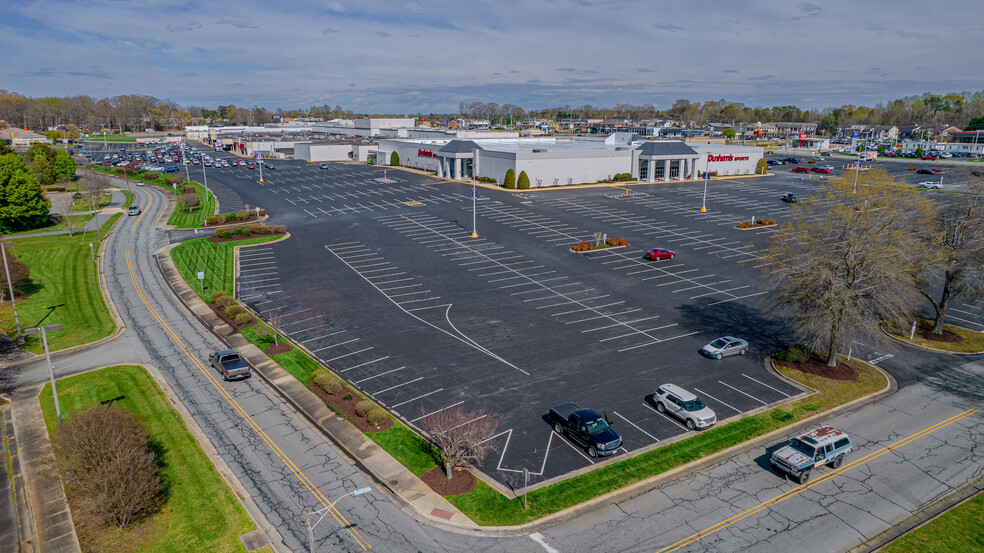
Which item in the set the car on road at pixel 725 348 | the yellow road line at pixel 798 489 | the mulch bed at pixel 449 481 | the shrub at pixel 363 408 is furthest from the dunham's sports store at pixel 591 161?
the mulch bed at pixel 449 481

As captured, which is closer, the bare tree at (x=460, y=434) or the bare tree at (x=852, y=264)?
the bare tree at (x=460, y=434)

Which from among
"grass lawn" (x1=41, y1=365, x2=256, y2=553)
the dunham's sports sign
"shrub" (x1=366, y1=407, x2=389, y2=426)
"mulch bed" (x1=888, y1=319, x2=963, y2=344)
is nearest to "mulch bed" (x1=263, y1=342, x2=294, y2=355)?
"grass lawn" (x1=41, y1=365, x2=256, y2=553)

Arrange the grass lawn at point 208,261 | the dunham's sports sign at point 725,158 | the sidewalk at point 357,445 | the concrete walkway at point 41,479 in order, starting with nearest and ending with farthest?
the concrete walkway at point 41,479
the sidewalk at point 357,445
the grass lawn at point 208,261
the dunham's sports sign at point 725,158

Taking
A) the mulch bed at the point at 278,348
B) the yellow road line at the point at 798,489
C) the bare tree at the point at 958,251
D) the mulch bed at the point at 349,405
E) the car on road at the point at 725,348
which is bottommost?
the yellow road line at the point at 798,489

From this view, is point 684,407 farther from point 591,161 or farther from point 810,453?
point 591,161

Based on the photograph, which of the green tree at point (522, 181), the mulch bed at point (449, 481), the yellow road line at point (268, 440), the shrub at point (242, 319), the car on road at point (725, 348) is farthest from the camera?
the green tree at point (522, 181)

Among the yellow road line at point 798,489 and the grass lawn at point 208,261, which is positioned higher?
the grass lawn at point 208,261

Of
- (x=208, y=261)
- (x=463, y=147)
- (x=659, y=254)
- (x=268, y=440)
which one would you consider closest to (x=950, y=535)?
(x=268, y=440)

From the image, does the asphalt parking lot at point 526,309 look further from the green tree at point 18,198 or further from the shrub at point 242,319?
the green tree at point 18,198
